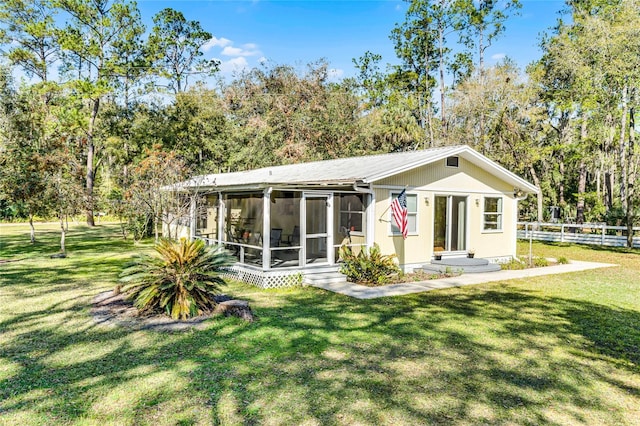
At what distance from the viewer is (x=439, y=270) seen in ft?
42.7

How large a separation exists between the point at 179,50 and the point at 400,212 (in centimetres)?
2746

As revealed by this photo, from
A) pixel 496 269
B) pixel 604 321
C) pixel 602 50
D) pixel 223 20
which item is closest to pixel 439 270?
pixel 496 269

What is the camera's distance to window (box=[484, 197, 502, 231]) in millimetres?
15341

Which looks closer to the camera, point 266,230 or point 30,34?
point 266,230

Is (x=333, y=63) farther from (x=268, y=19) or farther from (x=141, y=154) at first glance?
(x=141, y=154)

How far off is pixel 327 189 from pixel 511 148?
1982 cm

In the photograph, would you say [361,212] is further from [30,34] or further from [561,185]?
[30,34]

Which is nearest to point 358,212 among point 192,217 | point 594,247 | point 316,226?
point 316,226

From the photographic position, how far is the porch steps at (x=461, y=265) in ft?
43.1

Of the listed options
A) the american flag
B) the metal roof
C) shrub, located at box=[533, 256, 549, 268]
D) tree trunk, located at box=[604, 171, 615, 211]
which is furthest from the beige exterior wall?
tree trunk, located at box=[604, 171, 615, 211]

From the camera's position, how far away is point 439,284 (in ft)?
37.9

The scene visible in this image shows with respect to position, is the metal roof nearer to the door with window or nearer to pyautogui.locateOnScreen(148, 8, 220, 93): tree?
the door with window

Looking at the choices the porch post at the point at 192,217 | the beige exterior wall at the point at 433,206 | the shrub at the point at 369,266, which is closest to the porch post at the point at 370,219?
the beige exterior wall at the point at 433,206

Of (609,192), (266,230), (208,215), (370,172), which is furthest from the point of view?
(609,192)
